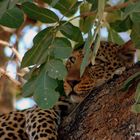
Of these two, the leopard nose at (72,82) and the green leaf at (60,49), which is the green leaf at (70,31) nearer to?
the green leaf at (60,49)

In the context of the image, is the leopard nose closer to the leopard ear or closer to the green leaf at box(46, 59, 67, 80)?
the leopard ear

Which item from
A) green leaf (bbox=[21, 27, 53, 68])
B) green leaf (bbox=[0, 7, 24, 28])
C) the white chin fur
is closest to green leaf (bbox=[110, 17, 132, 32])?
the white chin fur

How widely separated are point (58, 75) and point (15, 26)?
1.21 feet

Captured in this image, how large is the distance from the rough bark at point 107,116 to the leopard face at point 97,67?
1.38ft

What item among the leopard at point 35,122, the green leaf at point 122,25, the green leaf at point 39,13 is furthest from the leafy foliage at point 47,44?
the leopard at point 35,122

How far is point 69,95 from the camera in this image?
360 cm

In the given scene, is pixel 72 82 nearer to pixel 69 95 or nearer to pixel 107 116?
pixel 69 95

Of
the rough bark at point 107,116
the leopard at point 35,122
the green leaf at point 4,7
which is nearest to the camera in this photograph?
the green leaf at point 4,7

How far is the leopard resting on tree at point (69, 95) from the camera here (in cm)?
337

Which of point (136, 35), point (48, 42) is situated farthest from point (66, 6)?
point (136, 35)

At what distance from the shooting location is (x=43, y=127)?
11.0ft

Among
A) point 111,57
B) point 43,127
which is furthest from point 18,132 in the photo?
point 111,57

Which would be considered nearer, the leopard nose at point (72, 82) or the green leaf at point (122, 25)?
the green leaf at point (122, 25)

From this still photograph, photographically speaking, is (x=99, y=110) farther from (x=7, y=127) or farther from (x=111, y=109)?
(x=7, y=127)
